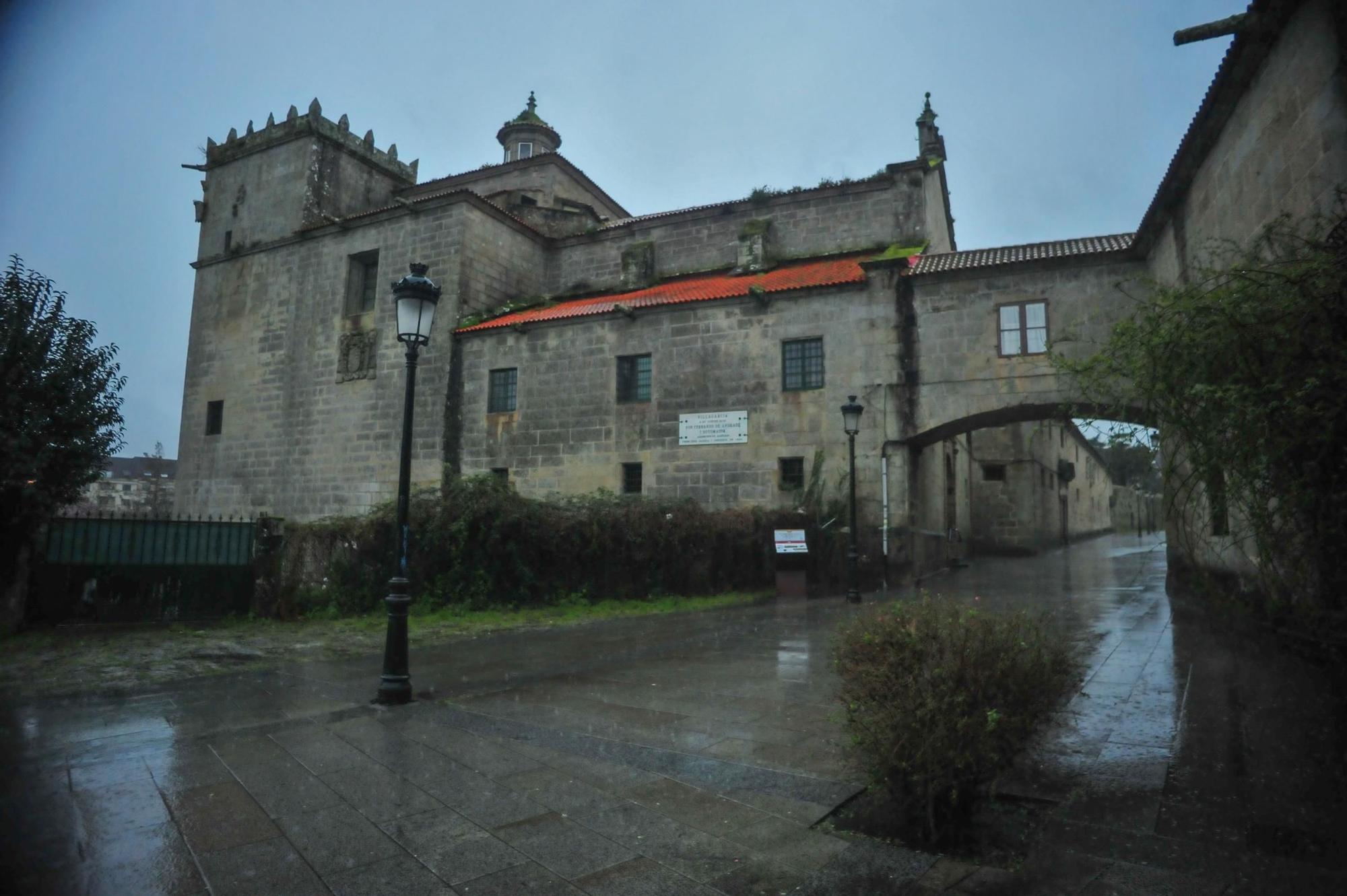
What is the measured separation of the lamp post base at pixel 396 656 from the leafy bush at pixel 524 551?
7942 mm

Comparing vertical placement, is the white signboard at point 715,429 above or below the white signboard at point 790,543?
above

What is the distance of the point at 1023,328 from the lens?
1725 cm

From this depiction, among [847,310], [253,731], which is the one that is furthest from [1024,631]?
[847,310]

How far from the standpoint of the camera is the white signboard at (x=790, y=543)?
52.3ft

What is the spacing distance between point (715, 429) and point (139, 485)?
85836mm

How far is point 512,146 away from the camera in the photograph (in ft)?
115

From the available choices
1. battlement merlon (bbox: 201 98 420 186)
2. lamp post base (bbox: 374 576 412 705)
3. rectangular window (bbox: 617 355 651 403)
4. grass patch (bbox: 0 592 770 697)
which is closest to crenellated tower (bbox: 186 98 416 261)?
battlement merlon (bbox: 201 98 420 186)

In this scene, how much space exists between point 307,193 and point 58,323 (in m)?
18.4

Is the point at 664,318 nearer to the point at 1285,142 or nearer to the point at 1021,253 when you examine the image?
the point at 1021,253

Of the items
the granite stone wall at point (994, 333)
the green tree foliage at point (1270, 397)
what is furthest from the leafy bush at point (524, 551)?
the green tree foliage at point (1270, 397)

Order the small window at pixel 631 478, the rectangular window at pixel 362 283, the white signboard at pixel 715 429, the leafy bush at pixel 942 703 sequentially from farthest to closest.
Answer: the rectangular window at pixel 362 283, the small window at pixel 631 478, the white signboard at pixel 715 429, the leafy bush at pixel 942 703

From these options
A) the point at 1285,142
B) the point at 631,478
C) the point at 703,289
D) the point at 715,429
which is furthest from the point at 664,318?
the point at 1285,142

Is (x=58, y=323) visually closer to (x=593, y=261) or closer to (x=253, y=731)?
(x=253, y=731)

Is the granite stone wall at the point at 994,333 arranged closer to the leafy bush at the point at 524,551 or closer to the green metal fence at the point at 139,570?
the leafy bush at the point at 524,551
